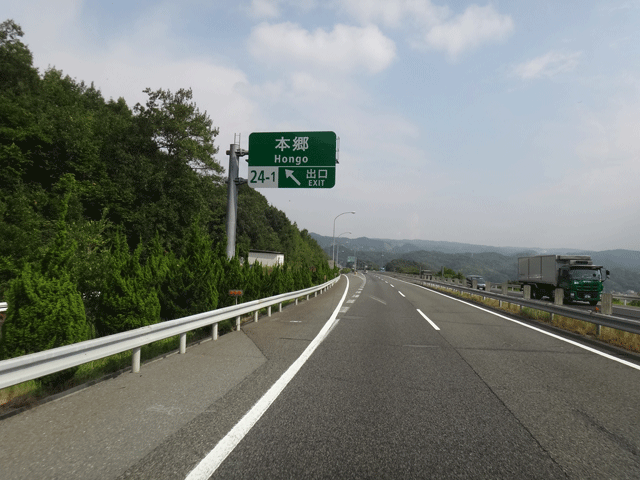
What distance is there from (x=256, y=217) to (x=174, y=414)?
261 feet

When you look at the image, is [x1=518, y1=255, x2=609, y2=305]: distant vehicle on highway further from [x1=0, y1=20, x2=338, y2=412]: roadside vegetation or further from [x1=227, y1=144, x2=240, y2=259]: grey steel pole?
[x1=227, y1=144, x2=240, y2=259]: grey steel pole

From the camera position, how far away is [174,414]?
4090 millimetres

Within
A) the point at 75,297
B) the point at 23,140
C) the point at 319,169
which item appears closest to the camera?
the point at 75,297

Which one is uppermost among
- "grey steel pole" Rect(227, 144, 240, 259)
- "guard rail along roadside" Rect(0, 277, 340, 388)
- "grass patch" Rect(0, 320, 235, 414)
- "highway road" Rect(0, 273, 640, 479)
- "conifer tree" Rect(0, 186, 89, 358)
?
"grey steel pole" Rect(227, 144, 240, 259)

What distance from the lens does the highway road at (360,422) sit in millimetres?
3014

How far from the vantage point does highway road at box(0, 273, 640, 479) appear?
3014 mm

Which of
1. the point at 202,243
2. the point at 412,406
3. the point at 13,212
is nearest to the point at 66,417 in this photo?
the point at 412,406

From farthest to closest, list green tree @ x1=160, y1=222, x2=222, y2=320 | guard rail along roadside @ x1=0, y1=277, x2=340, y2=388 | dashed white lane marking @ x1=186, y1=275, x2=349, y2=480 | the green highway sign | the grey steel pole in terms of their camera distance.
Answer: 1. the green highway sign
2. the grey steel pole
3. green tree @ x1=160, y1=222, x2=222, y2=320
4. guard rail along roadside @ x1=0, y1=277, x2=340, y2=388
5. dashed white lane marking @ x1=186, y1=275, x2=349, y2=480

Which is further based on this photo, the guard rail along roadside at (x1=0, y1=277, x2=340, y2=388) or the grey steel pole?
the grey steel pole

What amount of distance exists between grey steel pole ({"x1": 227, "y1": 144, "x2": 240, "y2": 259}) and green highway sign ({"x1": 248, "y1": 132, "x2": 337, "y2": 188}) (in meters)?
0.68

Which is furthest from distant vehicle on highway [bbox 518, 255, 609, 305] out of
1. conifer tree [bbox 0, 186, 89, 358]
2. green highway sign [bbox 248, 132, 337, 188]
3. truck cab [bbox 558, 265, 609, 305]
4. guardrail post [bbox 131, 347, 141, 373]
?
conifer tree [bbox 0, 186, 89, 358]

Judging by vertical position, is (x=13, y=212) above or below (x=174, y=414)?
above

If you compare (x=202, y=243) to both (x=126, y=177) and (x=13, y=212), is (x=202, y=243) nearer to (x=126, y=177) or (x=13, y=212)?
(x=13, y=212)

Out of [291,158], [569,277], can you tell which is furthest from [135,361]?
[569,277]
